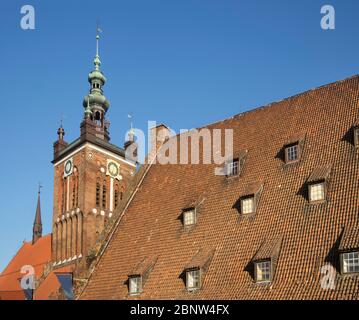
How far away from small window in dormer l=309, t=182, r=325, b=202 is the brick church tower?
3268 centimetres

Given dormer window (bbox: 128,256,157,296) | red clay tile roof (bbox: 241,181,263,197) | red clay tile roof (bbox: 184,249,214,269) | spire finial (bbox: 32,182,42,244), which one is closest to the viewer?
red clay tile roof (bbox: 184,249,214,269)

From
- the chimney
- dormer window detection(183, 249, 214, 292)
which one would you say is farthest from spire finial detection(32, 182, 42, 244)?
dormer window detection(183, 249, 214, 292)

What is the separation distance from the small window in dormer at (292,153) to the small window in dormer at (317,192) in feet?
6.45

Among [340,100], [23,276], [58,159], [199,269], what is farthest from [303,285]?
[23,276]

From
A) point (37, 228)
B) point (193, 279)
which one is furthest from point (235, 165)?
point (37, 228)

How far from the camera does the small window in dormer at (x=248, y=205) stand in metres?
20.4

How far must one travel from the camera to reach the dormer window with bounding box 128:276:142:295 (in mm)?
21453

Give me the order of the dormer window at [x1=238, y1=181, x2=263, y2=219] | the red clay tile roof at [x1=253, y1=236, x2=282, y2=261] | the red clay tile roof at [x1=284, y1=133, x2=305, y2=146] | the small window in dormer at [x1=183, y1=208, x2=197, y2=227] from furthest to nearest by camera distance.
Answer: the small window in dormer at [x1=183, y1=208, x2=197, y2=227]
the red clay tile roof at [x1=284, y1=133, x2=305, y2=146]
the dormer window at [x1=238, y1=181, x2=263, y2=219]
the red clay tile roof at [x1=253, y1=236, x2=282, y2=261]

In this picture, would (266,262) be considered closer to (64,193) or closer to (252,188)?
(252,188)

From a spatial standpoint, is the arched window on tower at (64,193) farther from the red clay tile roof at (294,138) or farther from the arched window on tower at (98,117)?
the red clay tile roof at (294,138)

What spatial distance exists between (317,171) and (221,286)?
506cm

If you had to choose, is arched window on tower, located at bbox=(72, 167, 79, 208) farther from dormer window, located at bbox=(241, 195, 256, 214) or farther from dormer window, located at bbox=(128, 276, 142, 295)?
dormer window, located at bbox=(241, 195, 256, 214)

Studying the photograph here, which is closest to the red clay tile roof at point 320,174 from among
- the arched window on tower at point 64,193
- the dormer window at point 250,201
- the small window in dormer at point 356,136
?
the small window in dormer at point 356,136

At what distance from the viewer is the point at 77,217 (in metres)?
51.6
